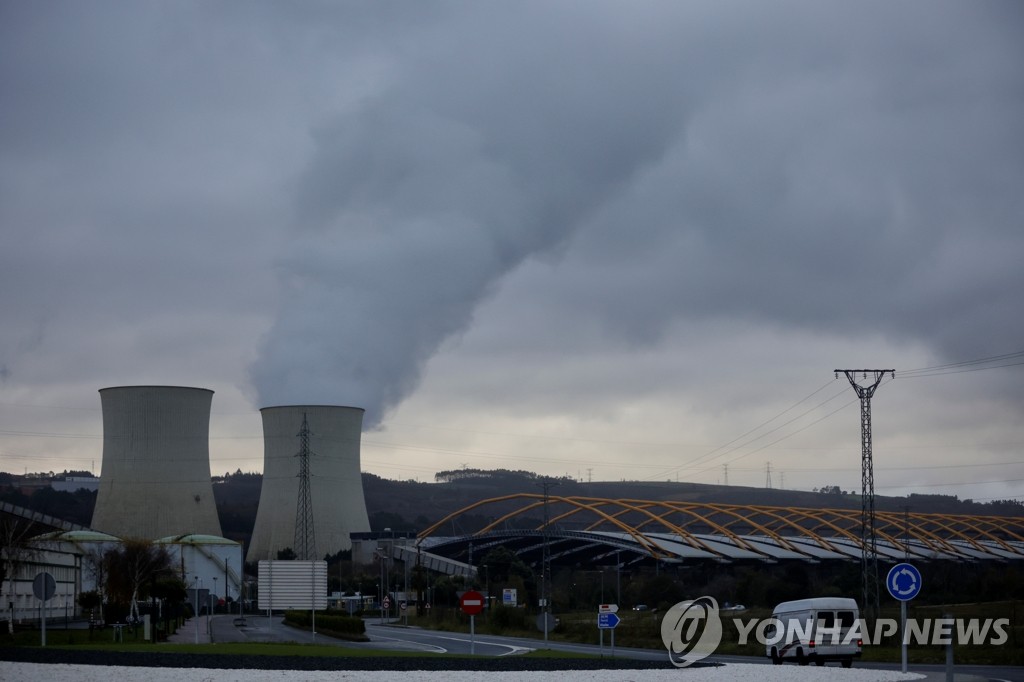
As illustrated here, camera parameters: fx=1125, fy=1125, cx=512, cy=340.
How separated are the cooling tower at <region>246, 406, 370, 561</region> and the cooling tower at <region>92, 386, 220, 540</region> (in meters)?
3.56

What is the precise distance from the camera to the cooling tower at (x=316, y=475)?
185 ft

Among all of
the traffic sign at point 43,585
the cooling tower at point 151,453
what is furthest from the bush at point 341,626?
the cooling tower at point 151,453

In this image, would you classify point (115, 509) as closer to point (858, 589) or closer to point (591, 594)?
point (591, 594)

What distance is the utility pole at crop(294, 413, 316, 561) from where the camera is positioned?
55.9 meters

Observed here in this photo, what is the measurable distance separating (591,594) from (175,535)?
2447 cm

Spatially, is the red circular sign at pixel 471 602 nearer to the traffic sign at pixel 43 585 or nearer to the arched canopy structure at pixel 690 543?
the traffic sign at pixel 43 585

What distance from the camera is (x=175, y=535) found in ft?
215

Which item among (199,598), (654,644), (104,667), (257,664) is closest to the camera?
(104,667)

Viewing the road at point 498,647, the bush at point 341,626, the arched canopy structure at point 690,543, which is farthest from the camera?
the arched canopy structure at point 690,543

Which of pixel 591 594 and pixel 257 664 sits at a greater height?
pixel 257 664

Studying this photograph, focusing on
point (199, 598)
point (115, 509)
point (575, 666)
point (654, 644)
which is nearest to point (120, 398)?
point (115, 509)

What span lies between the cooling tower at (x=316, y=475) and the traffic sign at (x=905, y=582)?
4470 centimetres

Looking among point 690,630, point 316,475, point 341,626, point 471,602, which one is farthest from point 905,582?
point 316,475

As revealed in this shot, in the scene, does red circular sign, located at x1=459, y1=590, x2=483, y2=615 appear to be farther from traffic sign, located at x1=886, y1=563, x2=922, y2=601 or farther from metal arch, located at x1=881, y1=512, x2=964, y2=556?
metal arch, located at x1=881, y1=512, x2=964, y2=556
